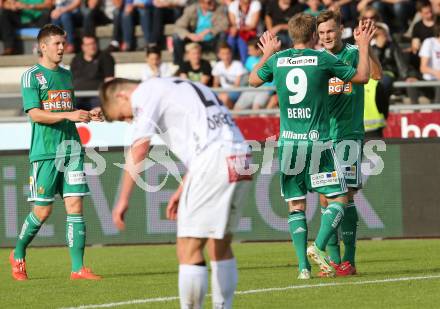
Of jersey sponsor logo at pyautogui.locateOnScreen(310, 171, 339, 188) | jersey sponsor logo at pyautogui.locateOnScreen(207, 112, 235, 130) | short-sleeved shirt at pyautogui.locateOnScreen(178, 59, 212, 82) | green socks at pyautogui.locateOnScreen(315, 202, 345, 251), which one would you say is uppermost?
short-sleeved shirt at pyautogui.locateOnScreen(178, 59, 212, 82)

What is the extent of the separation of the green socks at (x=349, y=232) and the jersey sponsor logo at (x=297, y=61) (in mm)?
1633

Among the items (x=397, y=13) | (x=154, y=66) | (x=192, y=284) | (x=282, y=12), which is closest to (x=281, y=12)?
(x=282, y=12)

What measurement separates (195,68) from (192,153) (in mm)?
11637

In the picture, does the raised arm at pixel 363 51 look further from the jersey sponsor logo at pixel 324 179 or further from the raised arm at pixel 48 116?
the raised arm at pixel 48 116

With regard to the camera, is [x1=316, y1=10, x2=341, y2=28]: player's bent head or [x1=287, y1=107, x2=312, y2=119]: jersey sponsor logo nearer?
[x1=287, y1=107, x2=312, y2=119]: jersey sponsor logo

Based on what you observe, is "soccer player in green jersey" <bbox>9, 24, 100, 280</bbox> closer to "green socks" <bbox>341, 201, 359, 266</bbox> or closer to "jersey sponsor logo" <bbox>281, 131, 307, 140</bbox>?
"jersey sponsor logo" <bbox>281, 131, 307, 140</bbox>

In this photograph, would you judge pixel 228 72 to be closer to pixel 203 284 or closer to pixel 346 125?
pixel 346 125

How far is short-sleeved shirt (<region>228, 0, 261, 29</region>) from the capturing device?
20312mm

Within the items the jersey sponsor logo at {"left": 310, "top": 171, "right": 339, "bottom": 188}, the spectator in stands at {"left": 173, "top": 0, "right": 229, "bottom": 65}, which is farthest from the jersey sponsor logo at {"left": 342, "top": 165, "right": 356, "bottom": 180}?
the spectator in stands at {"left": 173, "top": 0, "right": 229, "bottom": 65}

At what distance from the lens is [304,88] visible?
10422 millimetres

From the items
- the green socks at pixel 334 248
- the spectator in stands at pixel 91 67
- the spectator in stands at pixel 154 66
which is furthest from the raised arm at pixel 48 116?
the spectator in stands at pixel 91 67

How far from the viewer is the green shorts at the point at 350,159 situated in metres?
11.0

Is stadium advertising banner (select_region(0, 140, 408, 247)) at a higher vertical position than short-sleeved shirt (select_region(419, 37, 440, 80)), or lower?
lower

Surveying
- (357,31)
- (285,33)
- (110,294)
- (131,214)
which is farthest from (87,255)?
(285,33)
